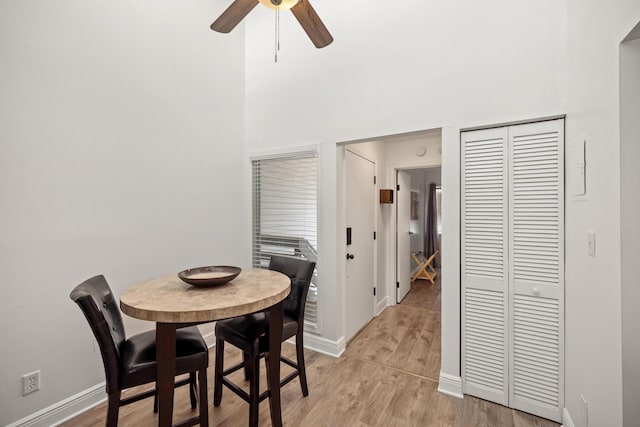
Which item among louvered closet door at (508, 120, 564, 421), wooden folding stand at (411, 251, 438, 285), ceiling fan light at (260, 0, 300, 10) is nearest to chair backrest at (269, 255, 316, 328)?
louvered closet door at (508, 120, 564, 421)

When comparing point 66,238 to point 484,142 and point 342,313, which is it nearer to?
point 342,313

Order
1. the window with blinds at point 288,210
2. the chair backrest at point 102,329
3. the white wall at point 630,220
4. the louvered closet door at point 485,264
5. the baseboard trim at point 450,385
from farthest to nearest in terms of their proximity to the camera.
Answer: the window with blinds at point 288,210
the baseboard trim at point 450,385
the louvered closet door at point 485,264
the chair backrest at point 102,329
the white wall at point 630,220

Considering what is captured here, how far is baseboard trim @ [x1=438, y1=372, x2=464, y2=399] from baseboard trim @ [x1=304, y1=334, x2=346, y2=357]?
36.1 inches

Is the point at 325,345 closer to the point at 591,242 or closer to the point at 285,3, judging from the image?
the point at 591,242

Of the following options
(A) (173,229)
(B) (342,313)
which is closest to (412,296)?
(B) (342,313)

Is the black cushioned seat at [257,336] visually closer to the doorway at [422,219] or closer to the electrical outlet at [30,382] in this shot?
the electrical outlet at [30,382]

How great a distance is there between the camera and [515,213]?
1921 mm

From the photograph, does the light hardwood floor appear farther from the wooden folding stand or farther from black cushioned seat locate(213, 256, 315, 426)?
the wooden folding stand

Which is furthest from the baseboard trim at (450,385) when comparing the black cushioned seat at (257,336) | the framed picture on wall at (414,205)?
the framed picture on wall at (414,205)

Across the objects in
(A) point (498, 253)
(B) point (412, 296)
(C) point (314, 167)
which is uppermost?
(C) point (314, 167)

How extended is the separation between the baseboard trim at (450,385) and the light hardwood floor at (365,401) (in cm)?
4

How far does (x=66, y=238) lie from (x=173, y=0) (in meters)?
2.27

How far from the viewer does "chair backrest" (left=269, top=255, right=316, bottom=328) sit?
2057mm

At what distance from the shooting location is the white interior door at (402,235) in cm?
411
